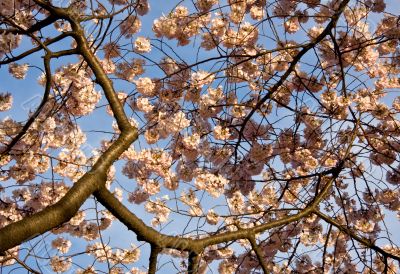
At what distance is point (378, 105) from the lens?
465cm

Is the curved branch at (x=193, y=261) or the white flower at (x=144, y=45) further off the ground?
the white flower at (x=144, y=45)

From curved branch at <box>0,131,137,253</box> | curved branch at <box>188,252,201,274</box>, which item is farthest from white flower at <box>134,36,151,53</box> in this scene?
curved branch at <box>188,252,201,274</box>

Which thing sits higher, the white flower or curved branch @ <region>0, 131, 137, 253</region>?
the white flower

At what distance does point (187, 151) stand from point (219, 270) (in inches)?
48.3

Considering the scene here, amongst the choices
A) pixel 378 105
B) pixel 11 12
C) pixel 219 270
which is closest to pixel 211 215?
pixel 219 270

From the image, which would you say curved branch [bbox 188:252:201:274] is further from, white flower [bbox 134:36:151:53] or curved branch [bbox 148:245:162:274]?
white flower [bbox 134:36:151:53]

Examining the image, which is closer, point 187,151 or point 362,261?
point 362,261

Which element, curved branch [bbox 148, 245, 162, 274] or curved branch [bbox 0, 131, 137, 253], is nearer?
curved branch [bbox 0, 131, 137, 253]

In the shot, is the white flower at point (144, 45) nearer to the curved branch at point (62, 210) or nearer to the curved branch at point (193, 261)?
the curved branch at point (62, 210)

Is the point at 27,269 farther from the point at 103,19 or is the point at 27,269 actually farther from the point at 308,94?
the point at 308,94

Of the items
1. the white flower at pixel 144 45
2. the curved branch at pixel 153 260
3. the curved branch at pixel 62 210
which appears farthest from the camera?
the white flower at pixel 144 45

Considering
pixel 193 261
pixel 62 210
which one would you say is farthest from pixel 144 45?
pixel 62 210

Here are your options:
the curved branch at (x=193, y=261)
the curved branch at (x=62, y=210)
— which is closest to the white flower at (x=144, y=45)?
the curved branch at (x=62, y=210)

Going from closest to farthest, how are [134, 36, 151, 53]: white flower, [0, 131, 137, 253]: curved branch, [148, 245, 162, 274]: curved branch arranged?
[0, 131, 137, 253]: curved branch < [148, 245, 162, 274]: curved branch < [134, 36, 151, 53]: white flower
